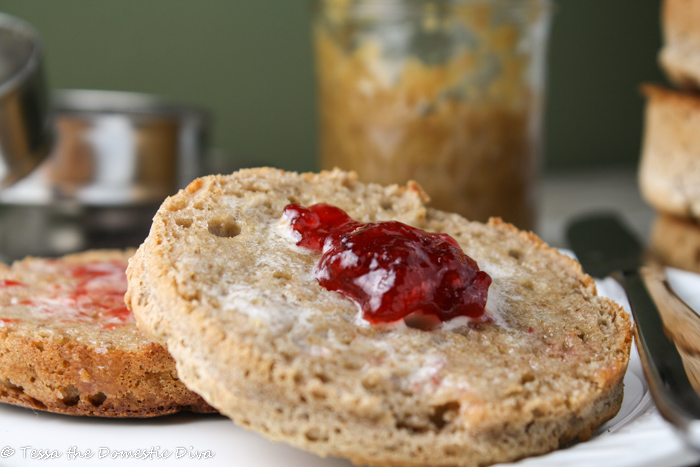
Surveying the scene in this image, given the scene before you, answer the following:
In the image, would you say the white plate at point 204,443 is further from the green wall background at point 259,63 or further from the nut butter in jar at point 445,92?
the green wall background at point 259,63

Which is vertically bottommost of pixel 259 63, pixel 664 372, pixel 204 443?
pixel 204 443

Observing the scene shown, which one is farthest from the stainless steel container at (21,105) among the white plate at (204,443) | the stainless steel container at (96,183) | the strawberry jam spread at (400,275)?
the strawberry jam spread at (400,275)

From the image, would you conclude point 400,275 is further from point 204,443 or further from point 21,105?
point 21,105

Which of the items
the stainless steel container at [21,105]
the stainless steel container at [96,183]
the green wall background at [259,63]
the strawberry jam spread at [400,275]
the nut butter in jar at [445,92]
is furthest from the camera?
the green wall background at [259,63]

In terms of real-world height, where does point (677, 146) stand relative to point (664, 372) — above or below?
above

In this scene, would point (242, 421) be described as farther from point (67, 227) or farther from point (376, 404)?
point (67, 227)

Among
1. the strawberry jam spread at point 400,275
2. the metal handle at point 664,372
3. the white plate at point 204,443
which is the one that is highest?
the strawberry jam spread at point 400,275

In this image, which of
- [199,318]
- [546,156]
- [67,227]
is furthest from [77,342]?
[546,156]

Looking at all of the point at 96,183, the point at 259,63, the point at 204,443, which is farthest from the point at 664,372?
the point at 259,63
